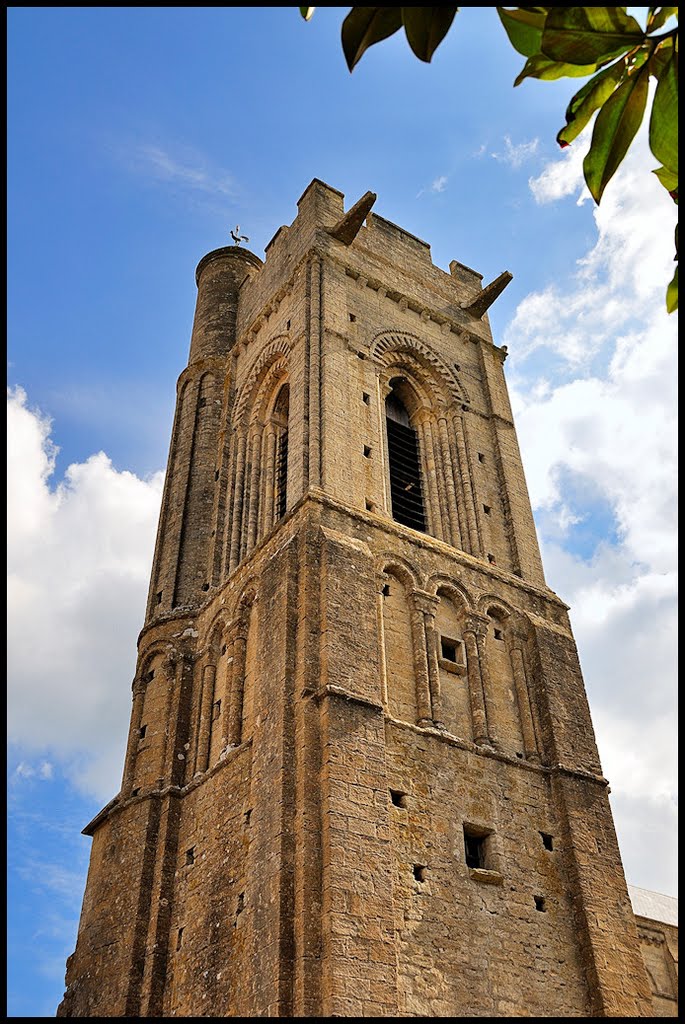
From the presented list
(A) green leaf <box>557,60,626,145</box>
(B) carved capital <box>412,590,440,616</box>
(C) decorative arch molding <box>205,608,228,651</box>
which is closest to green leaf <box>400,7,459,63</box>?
(A) green leaf <box>557,60,626,145</box>

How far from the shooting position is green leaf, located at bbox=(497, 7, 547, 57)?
2.36m

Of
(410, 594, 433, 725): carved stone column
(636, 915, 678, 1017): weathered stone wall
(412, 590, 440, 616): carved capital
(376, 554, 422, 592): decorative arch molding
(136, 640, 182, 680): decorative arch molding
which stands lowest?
(636, 915, 678, 1017): weathered stone wall

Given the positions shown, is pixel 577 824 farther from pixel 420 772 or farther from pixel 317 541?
pixel 317 541

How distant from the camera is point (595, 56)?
226 cm

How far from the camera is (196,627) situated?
19797 mm

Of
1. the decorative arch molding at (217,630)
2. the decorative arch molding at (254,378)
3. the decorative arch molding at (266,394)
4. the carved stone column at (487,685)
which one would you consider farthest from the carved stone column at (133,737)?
the decorative arch molding at (254,378)

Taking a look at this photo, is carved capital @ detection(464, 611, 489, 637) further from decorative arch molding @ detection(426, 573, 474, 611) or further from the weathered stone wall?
the weathered stone wall

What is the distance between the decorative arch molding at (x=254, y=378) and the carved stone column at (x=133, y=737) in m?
7.20

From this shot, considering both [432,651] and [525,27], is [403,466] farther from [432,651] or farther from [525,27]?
[525,27]

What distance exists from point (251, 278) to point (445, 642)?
1395 centimetres

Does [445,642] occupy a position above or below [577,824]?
above

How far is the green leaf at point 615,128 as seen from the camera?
7.62ft

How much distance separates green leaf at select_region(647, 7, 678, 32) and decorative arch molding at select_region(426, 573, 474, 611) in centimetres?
1528

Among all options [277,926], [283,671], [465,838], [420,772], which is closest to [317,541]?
[283,671]
